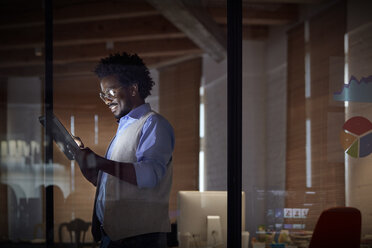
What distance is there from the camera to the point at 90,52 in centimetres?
424

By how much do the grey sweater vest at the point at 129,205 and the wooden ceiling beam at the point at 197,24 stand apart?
898 mm

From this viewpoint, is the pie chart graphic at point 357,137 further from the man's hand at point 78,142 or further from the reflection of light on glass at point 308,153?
the man's hand at point 78,142

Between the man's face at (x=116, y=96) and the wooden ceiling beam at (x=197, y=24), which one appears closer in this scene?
the man's face at (x=116, y=96)

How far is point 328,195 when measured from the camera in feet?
15.3

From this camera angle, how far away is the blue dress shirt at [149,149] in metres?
4.17

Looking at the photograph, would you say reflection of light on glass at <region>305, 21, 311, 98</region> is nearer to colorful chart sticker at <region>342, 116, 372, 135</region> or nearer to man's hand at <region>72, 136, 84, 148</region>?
colorful chart sticker at <region>342, 116, 372, 135</region>

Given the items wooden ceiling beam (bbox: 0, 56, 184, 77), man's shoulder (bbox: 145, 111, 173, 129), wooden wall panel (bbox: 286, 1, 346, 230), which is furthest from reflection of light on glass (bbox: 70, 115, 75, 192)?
wooden wall panel (bbox: 286, 1, 346, 230)

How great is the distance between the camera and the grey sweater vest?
415 cm

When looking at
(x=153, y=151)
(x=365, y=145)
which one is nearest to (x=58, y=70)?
(x=153, y=151)

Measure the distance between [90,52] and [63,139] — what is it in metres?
0.71

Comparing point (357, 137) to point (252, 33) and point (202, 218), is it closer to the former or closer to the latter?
point (252, 33)

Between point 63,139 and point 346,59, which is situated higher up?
point 346,59

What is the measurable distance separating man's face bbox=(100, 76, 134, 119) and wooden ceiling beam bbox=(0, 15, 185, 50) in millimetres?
347

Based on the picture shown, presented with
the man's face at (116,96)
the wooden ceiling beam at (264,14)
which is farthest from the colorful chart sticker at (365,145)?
the man's face at (116,96)
